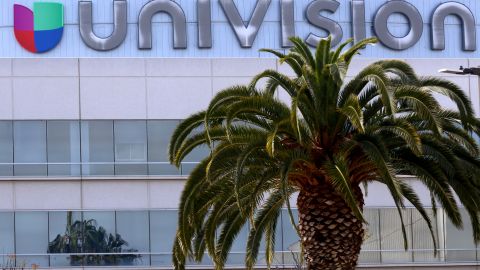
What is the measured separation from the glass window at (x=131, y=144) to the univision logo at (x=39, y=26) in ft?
18.1

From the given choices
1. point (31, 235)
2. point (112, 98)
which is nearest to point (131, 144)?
point (112, 98)

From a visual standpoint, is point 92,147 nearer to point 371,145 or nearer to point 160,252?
point 160,252

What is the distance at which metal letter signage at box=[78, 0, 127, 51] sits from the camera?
51.7 meters

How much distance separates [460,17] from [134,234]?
54.3ft

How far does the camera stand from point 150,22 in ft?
170

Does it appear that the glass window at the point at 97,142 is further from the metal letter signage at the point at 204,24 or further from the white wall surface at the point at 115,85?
the metal letter signage at the point at 204,24

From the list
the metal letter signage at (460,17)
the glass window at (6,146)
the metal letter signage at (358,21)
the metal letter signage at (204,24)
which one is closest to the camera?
the glass window at (6,146)

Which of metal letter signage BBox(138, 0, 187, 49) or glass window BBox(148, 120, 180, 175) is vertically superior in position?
metal letter signage BBox(138, 0, 187, 49)

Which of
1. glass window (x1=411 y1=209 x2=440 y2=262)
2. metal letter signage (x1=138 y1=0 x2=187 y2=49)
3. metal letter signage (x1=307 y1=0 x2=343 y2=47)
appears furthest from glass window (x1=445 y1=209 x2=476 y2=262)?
metal letter signage (x1=138 y1=0 x2=187 y2=49)

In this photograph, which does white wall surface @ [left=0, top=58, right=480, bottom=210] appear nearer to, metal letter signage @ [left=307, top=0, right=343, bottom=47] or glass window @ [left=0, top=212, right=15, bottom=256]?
glass window @ [left=0, top=212, right=15, bottom=256]

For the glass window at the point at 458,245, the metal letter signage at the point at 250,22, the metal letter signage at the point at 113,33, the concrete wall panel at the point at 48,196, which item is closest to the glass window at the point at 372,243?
the glass window at the point at 458,245

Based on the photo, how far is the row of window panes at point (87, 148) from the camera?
156 feet

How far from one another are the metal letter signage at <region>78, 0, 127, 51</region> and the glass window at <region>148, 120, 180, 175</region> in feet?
16.8

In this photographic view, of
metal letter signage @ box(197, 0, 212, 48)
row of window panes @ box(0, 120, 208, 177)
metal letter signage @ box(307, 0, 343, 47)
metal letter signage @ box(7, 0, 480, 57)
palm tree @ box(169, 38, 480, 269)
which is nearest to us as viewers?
palm tree @ box(169, 38, 480, 269)
